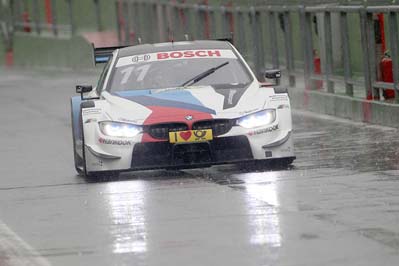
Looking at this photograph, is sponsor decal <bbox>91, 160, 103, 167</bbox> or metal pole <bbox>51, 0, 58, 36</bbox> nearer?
sponsor decal <bbox>91, 160, 103, 167</bbox>

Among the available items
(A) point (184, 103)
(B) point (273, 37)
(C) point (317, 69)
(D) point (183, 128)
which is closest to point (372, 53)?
(C) point (317, 69)

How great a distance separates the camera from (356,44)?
21.9 metres

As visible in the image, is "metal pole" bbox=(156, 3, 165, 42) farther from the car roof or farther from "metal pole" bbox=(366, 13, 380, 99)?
the car roof

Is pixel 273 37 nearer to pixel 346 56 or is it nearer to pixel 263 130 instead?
pixel 346 56

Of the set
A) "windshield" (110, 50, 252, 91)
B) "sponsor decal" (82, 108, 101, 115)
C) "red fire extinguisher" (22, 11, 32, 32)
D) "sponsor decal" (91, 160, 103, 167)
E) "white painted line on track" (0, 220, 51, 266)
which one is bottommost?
"white painted line on track" (0, 220, 51, 266)

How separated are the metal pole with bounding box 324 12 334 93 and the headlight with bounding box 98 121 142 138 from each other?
347 inches

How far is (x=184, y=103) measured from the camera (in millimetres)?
14898

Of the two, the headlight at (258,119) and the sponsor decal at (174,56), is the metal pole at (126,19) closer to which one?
the sponsor decal at (174,56)

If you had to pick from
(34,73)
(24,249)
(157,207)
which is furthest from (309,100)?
(34,73)

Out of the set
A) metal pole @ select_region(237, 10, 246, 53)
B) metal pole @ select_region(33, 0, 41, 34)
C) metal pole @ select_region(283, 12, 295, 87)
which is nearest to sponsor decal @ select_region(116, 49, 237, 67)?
metal pole @ select_region(283, 12, 295, 87)

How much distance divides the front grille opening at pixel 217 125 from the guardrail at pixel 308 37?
12.0 feet

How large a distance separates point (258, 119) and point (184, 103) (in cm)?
76

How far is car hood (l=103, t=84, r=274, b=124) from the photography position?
1465 cm

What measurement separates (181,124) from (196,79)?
4.86 ft
